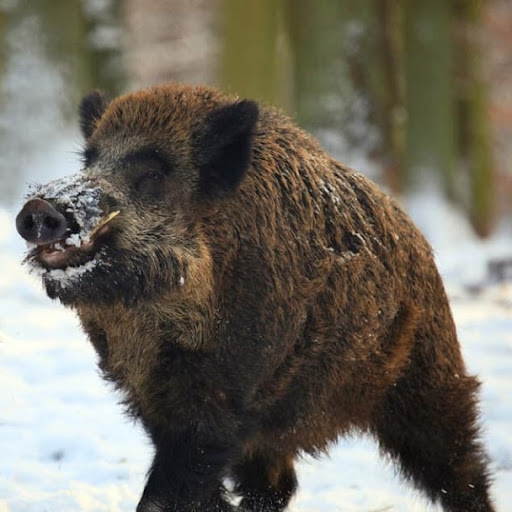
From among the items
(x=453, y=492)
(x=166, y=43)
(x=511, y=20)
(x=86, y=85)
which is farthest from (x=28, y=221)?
(x=511, y=20)

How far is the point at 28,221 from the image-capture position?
3840 mm

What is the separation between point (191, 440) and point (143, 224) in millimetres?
887

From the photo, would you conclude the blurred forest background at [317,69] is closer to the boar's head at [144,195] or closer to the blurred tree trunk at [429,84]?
the blurred tree trunk at [429,84]

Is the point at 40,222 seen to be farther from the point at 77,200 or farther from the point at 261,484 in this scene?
the point at 261,484

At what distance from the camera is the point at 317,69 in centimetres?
1317

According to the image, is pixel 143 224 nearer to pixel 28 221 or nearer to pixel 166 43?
pixel 28 221

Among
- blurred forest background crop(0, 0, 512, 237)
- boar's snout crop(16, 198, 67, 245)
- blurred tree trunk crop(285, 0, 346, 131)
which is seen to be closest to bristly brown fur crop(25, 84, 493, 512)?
boar's snout crop(16, 198, 67, 245)

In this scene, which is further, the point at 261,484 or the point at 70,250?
the point at 261,484

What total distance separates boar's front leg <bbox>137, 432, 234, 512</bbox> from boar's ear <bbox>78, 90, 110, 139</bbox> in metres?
1.48

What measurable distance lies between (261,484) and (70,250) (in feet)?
6.42

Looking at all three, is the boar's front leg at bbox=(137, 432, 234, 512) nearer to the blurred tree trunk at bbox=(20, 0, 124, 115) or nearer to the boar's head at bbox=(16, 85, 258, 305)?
the boar's head at bbox=(16, 85, 258, 305)

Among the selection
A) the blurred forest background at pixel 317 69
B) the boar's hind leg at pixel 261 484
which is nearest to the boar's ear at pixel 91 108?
the boar's hind leg at pixel 261 484

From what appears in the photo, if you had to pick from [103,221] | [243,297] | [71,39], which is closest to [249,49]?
[71,39]

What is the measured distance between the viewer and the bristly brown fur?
4.33 meters
